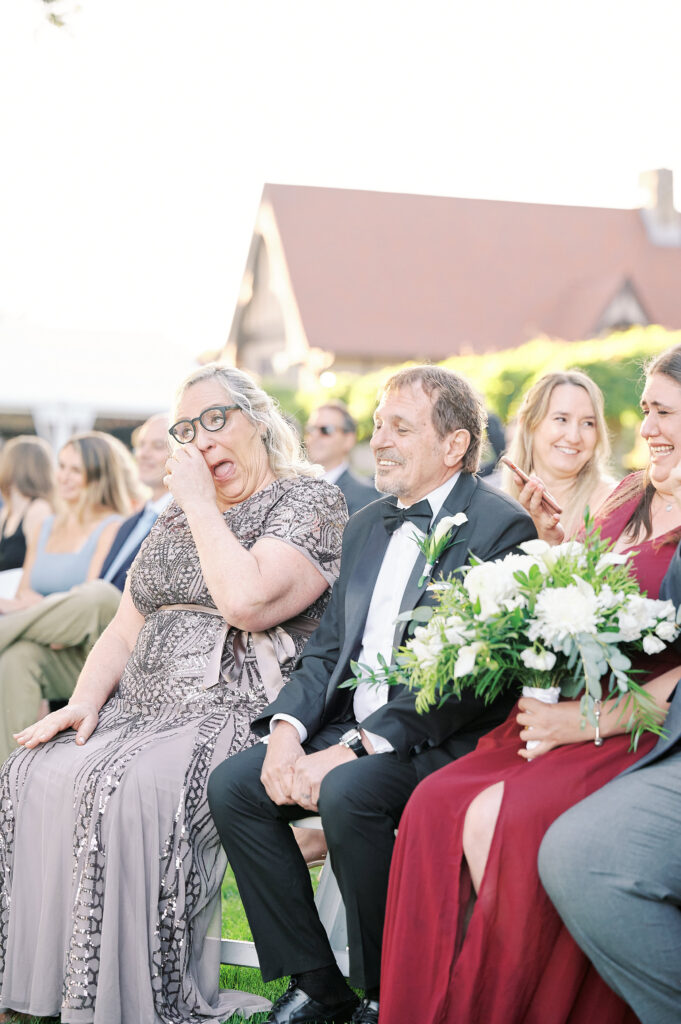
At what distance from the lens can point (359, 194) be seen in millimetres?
43250

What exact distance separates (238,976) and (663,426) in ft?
8.38

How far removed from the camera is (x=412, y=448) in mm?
4031

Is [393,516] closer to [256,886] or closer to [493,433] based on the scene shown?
[256,886]

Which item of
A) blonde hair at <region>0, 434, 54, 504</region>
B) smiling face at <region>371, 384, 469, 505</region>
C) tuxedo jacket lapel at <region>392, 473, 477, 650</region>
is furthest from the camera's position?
blonde hair at <region>0, 434, 54, 504</region>

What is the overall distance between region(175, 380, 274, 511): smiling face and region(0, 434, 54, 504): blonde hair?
158 inches

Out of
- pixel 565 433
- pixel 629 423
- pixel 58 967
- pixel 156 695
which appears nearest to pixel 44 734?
pixel 156 695

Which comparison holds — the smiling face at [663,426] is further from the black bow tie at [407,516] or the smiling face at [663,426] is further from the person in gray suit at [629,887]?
the person in gray suit at [629,887]

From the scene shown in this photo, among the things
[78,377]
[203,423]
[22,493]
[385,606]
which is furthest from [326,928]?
[78,377]

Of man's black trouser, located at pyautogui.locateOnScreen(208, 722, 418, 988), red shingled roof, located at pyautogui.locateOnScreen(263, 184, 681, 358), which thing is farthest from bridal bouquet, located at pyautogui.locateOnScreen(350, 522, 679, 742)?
red shingled roof, located at pyautogui.locateOnScreen(263, 184, 681, 358)

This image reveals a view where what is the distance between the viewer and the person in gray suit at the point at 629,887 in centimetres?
280

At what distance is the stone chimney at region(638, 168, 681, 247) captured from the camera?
46.4 meters

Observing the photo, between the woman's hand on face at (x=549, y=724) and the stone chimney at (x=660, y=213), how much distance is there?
4563cm

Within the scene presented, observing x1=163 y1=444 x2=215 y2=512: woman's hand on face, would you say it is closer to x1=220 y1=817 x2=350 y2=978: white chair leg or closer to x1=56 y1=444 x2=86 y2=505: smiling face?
x1=220 y1=817 x2=350 y2=978: white chair leg

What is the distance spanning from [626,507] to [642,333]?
16.0 metres
